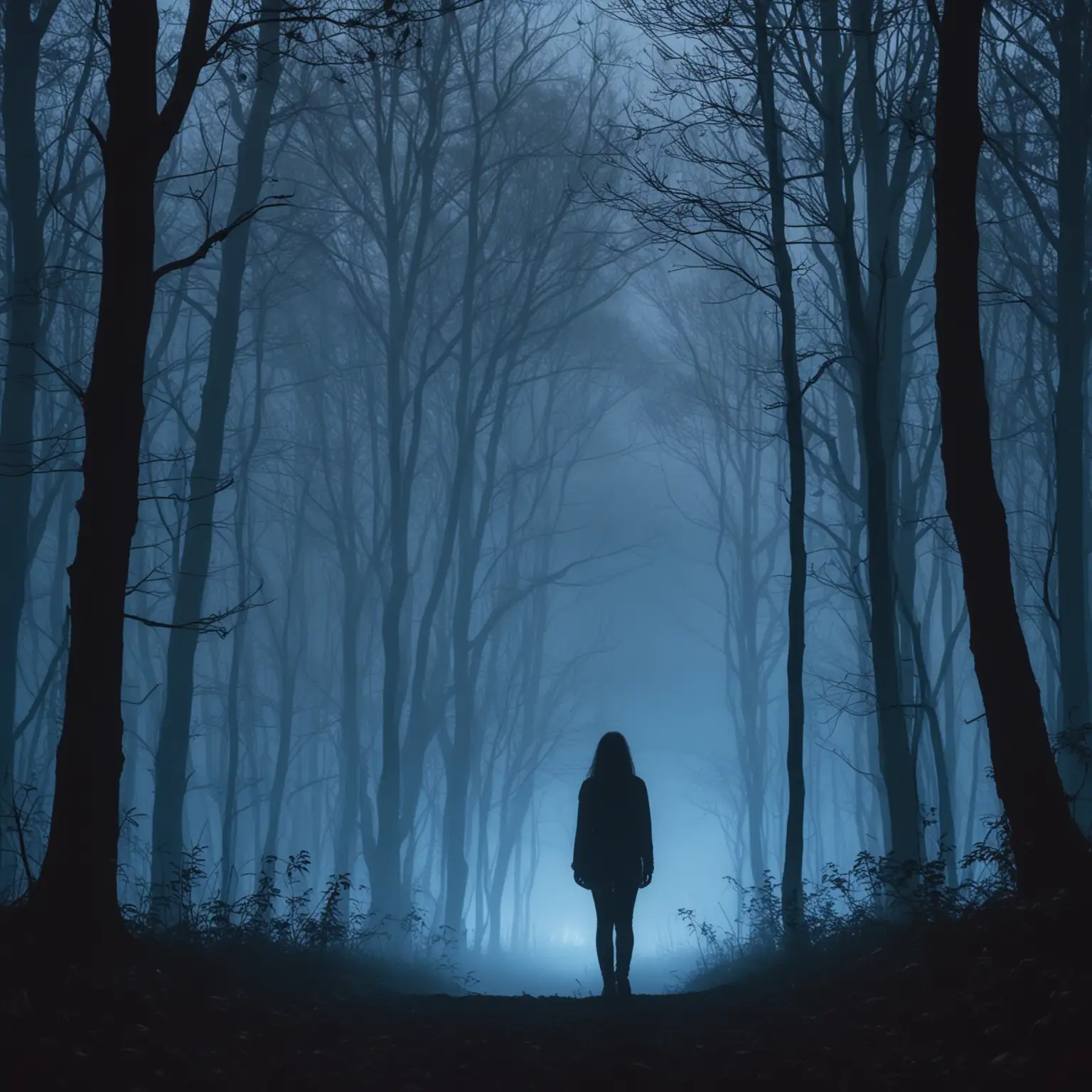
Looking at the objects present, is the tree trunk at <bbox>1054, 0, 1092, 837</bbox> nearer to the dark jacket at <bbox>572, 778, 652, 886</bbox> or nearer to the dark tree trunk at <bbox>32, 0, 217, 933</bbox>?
the dark jacket at <bbox>572, 778, 652, 886</bbox>

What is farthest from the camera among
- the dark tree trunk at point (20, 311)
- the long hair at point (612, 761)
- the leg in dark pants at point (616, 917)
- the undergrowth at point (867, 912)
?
the dark tree trunk at point (20, 311)

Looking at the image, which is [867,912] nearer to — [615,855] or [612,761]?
[615,855]

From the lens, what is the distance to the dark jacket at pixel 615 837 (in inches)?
293

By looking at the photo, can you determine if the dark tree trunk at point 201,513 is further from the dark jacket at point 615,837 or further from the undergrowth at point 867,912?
the undergrowth at point 867,912

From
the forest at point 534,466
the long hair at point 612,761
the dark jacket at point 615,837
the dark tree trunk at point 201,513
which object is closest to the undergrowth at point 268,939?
the forest at point 534,466

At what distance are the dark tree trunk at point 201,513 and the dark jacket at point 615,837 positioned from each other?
4.34m

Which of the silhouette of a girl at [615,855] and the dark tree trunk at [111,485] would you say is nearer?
the dark tree trunk at [111,485]

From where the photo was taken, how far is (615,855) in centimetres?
744

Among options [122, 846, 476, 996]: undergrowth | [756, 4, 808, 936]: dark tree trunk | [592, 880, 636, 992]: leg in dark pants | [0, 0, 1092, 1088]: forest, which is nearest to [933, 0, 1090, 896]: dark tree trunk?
[0, 0, 1092, 1088]: forest

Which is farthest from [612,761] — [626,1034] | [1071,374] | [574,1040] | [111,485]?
[1071,374]

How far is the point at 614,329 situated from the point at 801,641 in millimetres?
15140

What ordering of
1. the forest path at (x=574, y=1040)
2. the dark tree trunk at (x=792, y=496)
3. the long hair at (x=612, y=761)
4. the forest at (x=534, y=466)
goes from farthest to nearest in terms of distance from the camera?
the dark tree trunk at (x=792, y=496), the long hair at (x=612, y=761), the forest at (x=534, y=466), the forest path at (x=574, y=1040)

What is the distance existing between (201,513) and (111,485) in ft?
20.5

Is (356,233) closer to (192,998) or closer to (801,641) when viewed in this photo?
(801,641)
